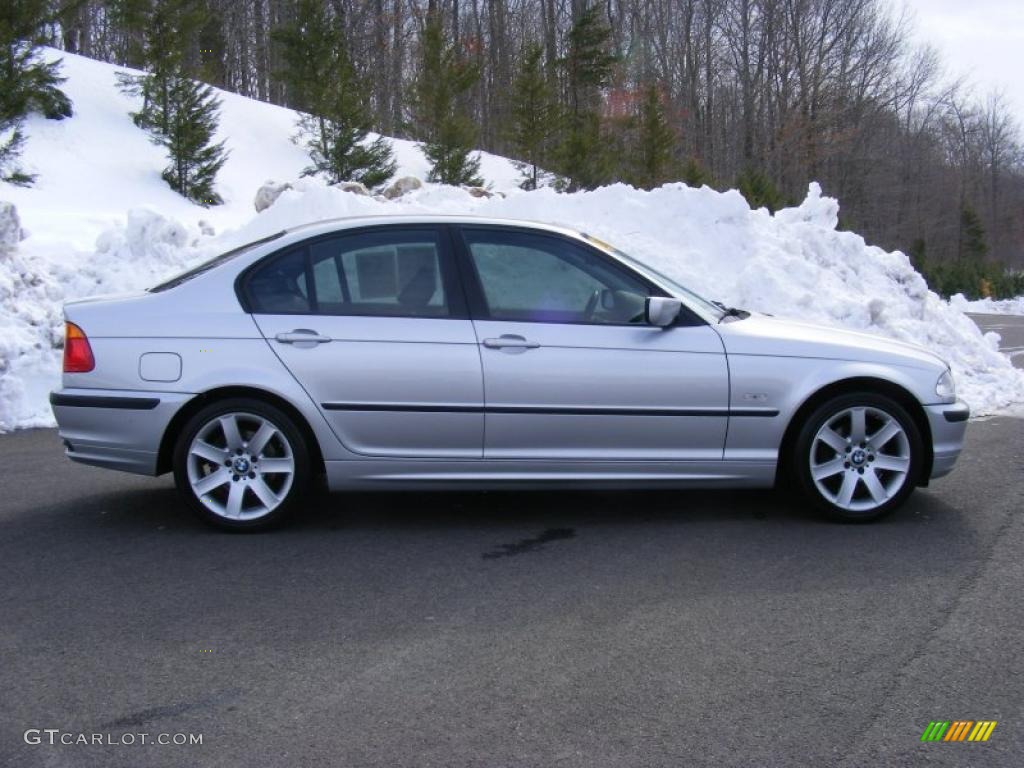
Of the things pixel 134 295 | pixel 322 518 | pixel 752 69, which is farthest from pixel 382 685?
pixel 752 69

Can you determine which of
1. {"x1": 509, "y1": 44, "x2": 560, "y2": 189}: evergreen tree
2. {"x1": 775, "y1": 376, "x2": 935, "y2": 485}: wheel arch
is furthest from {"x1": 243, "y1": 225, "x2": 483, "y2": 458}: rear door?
{"x1": 509, "y1": 44, "x2": 560, "y2": 189}: evergreen tree

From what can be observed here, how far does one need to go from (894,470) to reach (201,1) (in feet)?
112

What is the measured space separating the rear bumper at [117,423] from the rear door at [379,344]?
25.7 inches

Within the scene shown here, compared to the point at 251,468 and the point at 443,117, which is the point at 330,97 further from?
the point at 251,468

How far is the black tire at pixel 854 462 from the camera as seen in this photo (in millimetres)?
4941

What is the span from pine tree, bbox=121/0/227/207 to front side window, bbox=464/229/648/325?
69.7 feet

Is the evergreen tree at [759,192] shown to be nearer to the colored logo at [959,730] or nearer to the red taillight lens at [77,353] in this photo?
the red taillight lens at [77,353]

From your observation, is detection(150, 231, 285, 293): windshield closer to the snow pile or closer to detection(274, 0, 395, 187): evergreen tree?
detection(274, 0, 395, 187): evergreen tree

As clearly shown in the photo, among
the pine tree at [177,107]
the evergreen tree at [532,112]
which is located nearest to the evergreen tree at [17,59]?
the pine tree at [177,107]

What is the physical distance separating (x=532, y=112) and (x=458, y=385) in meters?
26.6

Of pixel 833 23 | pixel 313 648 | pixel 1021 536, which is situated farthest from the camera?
pixel 833 23

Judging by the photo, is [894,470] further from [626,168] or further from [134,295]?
[626,168]

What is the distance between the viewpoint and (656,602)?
388cm

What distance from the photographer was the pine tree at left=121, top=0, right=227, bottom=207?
80.7 ft
